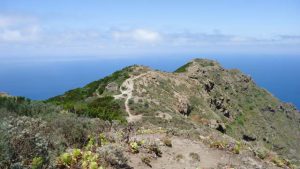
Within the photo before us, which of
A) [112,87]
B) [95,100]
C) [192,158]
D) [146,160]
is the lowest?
[95,100]

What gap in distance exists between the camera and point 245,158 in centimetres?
2133

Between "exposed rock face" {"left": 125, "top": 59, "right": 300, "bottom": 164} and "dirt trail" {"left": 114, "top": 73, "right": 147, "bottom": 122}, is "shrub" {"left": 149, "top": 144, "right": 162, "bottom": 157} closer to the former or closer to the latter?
"dirt trail" {"left": 114, "top": 73, "right": 147, "bottom": 122}

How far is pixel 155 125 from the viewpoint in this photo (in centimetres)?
3850

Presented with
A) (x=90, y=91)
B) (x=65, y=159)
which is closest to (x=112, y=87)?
(x=90, y=91)

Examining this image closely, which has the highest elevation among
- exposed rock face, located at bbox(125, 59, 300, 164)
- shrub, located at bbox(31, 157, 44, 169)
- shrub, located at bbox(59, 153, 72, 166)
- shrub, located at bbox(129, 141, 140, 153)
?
shrub, located at bbox(31, 157, 44, 169)

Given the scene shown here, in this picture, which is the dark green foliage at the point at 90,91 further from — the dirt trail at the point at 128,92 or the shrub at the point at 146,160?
the shrub at the point at 146,160

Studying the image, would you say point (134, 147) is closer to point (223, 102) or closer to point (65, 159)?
point (65, 159)

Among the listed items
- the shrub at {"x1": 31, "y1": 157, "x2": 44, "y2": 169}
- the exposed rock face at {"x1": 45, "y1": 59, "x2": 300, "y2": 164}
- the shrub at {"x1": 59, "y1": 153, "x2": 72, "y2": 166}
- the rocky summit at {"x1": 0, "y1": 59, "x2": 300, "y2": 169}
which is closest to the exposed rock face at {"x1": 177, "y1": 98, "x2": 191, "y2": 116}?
the exposed rock face at {"x1": 45, "y1": 59, "x2": 300, "y2": 164}

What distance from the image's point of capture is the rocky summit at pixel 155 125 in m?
14.2

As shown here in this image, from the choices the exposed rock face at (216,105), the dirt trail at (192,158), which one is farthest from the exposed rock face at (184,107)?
the dirt trail at (192,158)

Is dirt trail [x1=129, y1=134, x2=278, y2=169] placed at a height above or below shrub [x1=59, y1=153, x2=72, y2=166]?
below

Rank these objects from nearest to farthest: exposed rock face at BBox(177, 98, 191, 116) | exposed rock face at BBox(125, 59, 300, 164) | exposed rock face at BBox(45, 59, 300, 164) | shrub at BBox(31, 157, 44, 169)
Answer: shrub at BBox(31, 157, 44, 169) < exposed rock face at BBox(45, 59, 300, 164) < exposed rock face at BBox(177, 98, 191, 116) < exposed rock face at BBox(125, 59, 300, 164)

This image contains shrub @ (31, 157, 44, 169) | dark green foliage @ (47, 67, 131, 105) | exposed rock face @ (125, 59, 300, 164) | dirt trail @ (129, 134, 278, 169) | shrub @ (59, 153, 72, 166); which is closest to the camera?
shrub @ (31, 157, 44, 169)

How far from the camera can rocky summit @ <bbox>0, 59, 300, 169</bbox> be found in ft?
46.7
